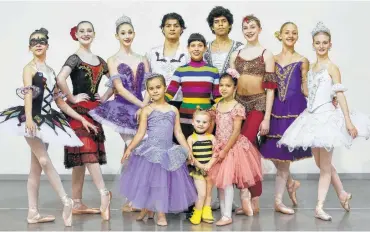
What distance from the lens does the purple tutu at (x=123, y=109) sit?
5223 millimetres

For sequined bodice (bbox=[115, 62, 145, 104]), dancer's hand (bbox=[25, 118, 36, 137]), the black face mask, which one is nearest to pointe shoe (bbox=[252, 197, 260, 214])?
sequined bodice (bbox=[115, 62, 145, 104])

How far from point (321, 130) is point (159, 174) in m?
1.23

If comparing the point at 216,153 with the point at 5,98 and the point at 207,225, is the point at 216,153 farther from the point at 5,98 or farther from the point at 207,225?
the point at 5,98

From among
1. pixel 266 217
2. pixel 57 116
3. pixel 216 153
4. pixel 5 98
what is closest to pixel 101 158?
pixel 57 116

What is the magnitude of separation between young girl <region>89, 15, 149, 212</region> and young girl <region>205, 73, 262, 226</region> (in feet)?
2.22

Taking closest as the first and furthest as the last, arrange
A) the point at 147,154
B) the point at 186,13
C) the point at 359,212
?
the point at 147,154 → the point at 359,212 → the point at 186,13

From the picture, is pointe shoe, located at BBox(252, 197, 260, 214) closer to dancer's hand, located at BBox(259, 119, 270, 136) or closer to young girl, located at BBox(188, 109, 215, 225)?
young girl, located at BBox(188, 109, 215, 225)

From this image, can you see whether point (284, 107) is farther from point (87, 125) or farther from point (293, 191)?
point (87, 125)

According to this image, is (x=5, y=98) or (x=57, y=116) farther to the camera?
(x=5, y=98)

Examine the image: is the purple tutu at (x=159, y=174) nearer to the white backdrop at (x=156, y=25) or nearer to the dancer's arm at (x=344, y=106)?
the dancer's arm at (x=344, y=106)

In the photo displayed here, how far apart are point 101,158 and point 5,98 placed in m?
2.24

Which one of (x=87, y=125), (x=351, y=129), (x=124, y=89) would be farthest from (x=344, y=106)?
(x=87, y=125)

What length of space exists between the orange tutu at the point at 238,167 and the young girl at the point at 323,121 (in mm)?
297

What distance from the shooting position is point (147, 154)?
486 cm
